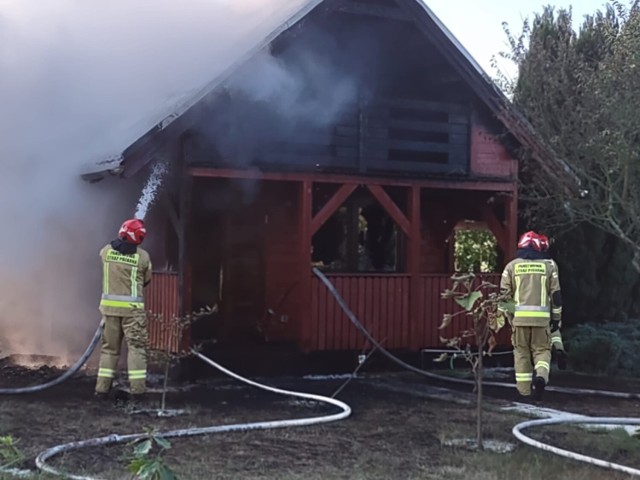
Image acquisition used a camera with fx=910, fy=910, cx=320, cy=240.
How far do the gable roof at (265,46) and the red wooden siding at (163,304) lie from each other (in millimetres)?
1544

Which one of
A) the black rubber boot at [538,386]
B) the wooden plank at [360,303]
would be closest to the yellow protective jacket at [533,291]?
the black rubber boot at [538,386]

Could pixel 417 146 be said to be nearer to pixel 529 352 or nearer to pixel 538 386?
pixel 529 352

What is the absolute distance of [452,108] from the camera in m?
12.6

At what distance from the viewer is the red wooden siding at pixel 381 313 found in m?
11.8

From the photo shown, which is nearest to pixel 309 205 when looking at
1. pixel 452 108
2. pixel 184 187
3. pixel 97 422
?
pixel 184 187

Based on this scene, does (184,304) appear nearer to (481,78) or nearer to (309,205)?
(309,205)

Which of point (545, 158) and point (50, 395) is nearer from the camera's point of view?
point (50, 395)

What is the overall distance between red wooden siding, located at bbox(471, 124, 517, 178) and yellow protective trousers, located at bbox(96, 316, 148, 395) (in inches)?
227

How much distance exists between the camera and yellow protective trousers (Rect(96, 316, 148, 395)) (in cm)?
873

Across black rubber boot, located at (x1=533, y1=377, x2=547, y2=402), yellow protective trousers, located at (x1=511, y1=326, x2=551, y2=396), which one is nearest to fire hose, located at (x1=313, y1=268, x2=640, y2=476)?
black rubber boot, located at (x1=533, y1=377, x2=547, y2=402)

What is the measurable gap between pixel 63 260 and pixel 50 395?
3.07 meters

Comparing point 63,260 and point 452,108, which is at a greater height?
point 452,108

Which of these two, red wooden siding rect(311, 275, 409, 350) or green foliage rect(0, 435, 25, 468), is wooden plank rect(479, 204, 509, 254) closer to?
red wooden siding rect(311, 275, 409, 350)

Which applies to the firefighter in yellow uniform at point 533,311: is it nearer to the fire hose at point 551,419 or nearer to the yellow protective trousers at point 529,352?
the yellow protective trousers at point 529,352
